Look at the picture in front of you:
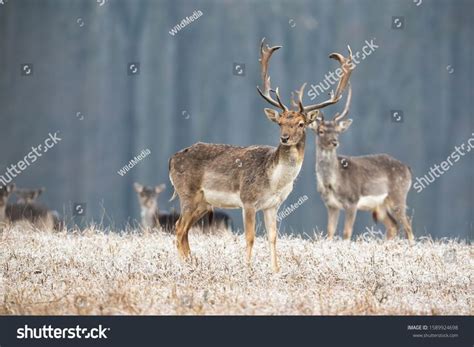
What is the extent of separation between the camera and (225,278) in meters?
7.87

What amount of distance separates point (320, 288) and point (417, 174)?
39.1 ft

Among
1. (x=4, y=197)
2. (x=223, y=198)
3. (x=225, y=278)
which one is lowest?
(x=225, y=278)

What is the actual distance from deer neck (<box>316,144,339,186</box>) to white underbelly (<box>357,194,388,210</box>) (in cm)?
55

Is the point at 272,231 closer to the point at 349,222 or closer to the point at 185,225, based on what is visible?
the point at 185,225

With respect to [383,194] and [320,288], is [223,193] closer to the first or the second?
[320,288]

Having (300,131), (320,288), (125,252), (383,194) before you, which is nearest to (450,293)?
(320,288)

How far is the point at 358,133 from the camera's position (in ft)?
68.3

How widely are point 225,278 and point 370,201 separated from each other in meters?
5.67

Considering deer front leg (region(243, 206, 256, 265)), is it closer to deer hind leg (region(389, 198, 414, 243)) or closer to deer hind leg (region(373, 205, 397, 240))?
deer hind leg (region(389, 198, 414, 243))

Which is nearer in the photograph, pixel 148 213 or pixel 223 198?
pixel 223 198

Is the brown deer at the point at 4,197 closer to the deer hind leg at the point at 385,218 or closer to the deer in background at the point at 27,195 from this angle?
the deer in background at the point at 27,195

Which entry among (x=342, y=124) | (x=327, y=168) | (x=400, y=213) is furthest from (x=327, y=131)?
(x=400, y=213)

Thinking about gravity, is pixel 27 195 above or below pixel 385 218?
above

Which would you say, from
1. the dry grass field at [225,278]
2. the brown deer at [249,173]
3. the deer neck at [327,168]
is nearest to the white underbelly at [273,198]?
the brown deer at [249,173]
